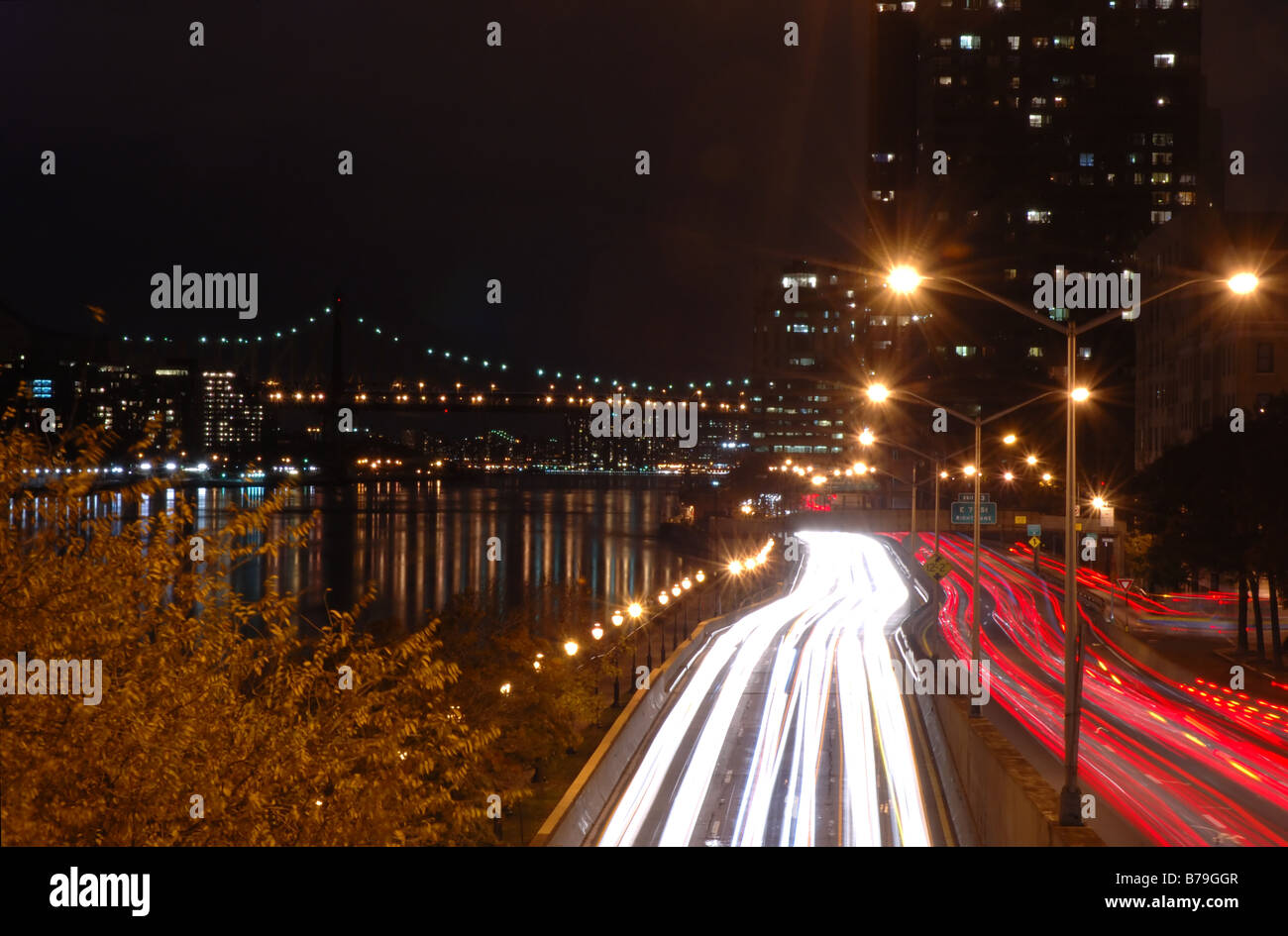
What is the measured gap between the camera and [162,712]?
6973 mm

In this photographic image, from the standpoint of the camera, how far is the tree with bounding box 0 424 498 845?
612cm

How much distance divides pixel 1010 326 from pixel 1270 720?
7242 centimetres

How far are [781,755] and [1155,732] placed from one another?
559cm

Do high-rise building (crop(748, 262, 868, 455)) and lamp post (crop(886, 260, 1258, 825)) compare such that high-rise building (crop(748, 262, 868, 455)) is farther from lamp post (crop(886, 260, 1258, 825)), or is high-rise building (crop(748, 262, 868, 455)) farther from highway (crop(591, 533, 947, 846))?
lamp post (crop(886, 260, 1258, 825))

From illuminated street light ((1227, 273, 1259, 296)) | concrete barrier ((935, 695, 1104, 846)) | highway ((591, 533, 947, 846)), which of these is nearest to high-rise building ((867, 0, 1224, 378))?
highway ((591, 533, 947, 846))

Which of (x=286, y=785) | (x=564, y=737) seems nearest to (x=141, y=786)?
(x=286, y=785)

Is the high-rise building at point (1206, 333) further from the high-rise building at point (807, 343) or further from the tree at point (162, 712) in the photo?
the high-rise building at point (807, 343)
